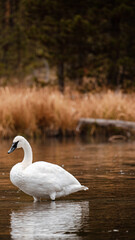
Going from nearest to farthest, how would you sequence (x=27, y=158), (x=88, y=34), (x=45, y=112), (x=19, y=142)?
(x=27, y=158) → (x=19, y=142) → (x=45, y=112) → (x=88, y=34)

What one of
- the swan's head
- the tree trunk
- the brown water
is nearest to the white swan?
the brown water

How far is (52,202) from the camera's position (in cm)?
929

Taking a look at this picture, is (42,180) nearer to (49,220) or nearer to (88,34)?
(49,220)

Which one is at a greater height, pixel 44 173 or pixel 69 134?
pixel 44 173

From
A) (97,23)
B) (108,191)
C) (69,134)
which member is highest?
(97,23)

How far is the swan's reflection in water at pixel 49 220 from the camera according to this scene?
6828mm

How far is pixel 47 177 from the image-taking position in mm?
9164

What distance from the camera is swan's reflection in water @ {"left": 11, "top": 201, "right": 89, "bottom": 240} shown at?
269 inches

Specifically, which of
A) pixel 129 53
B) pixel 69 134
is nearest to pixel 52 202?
pixel 69 134

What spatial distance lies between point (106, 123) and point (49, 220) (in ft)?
52.8

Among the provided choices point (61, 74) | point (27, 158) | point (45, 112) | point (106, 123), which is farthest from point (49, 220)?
point (61, 74)

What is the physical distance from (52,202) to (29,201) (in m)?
0.41

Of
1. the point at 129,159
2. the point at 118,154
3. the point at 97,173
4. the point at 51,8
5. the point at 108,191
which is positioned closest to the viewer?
the point at 108,191

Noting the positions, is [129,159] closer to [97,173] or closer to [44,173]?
[97,173]
